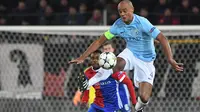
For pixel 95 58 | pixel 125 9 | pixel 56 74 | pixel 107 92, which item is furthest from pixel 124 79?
pixel 56 74

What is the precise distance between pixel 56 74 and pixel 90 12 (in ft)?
7.00

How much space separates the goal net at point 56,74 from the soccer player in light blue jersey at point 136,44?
210 cm

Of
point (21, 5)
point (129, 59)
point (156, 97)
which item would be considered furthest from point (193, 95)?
point (21, 5)

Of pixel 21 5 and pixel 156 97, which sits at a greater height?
pixel 21 5

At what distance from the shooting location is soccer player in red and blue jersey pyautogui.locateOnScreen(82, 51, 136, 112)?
7.14 metres

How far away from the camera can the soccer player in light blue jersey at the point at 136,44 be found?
674 cm

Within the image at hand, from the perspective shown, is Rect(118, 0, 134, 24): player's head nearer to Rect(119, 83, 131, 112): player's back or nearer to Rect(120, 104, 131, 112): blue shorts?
Rect(119, 83, 131, 112): player's back

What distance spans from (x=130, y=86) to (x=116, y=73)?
249 millimetres

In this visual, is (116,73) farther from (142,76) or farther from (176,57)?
(176,57)

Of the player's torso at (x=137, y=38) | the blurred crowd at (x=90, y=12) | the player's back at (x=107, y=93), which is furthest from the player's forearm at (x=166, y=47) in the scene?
the blurred crowd at (x=90, y=12)

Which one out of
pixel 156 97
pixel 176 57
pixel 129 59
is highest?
pixel 129 59

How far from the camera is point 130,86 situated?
7.18 meters

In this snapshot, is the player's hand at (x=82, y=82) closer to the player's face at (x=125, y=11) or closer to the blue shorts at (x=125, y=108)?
the blue shorts at (x=125, y=108)

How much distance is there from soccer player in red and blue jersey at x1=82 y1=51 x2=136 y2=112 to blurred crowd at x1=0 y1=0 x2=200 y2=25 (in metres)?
3.53
